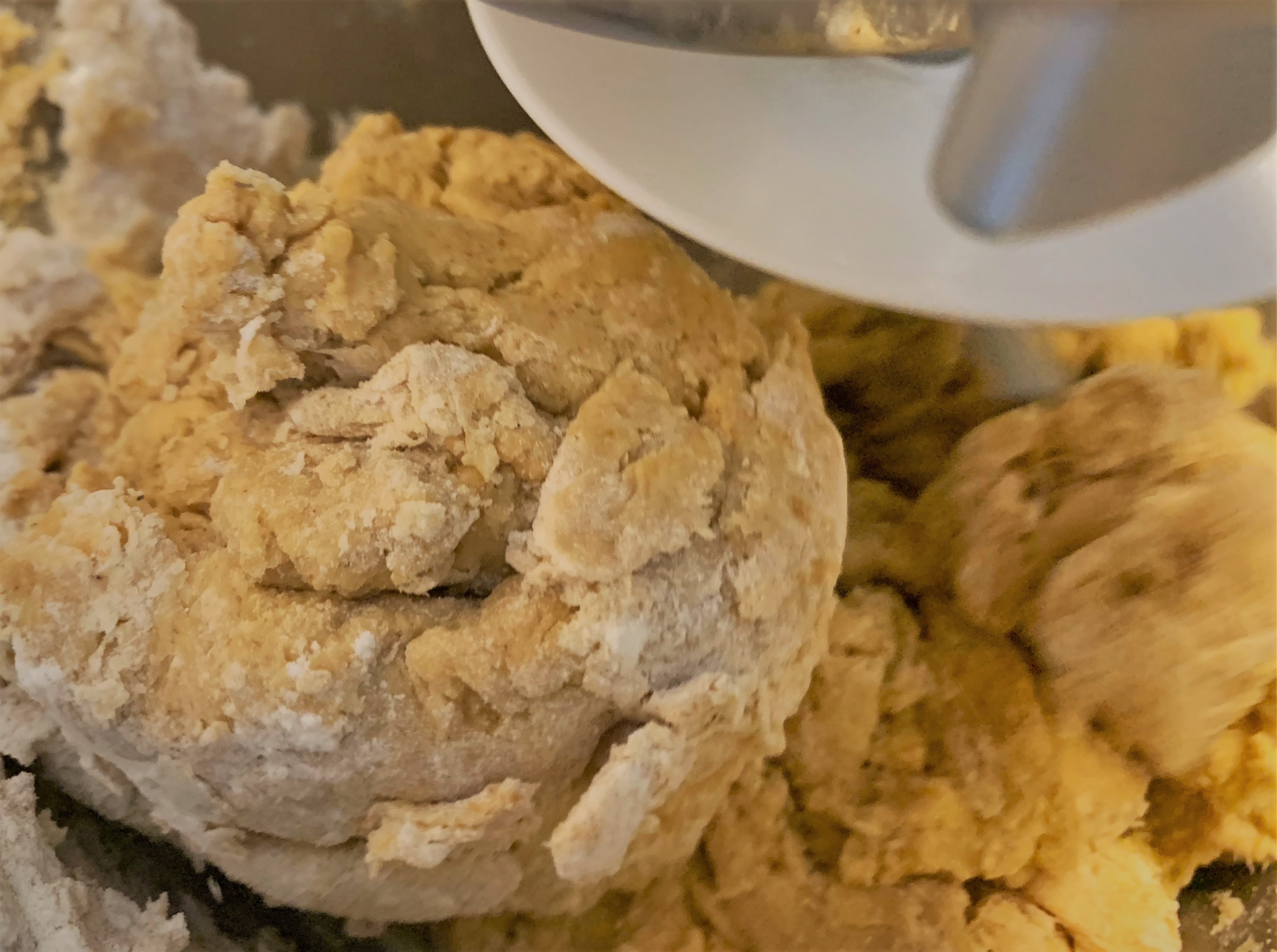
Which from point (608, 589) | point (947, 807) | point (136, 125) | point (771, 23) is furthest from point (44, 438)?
point (947, 807)

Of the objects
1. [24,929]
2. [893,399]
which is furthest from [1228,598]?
[24,929]

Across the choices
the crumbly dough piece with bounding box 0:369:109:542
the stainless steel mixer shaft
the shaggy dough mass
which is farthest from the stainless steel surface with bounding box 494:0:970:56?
the crumbly dough piece with bounding box 0:369:109:542

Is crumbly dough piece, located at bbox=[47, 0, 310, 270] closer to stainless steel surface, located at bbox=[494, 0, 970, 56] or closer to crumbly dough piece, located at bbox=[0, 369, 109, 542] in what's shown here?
crumbly dough piece, located at bbox=[0, 369, 109, 542]

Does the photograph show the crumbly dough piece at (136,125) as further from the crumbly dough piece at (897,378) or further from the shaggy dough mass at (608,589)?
the crumbly dough piece at (897,378)

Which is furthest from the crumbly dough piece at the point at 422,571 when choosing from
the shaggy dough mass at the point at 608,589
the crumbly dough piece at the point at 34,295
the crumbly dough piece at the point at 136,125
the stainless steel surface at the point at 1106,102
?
the crumbly dough piece at the point at 136,125

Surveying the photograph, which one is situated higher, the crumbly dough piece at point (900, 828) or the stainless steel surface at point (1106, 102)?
the stainless steel surface at point (1106, 102)

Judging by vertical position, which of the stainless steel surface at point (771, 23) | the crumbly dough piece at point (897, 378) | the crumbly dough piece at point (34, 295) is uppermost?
the stainless steel surface at point (771, 23)
